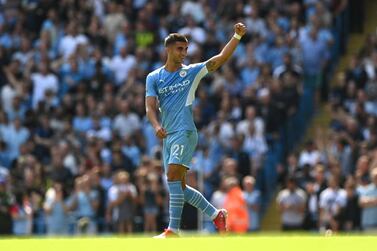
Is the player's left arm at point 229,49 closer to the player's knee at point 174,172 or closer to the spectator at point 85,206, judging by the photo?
the player's knee at point 174,172

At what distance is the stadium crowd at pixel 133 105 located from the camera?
2364 centimetres

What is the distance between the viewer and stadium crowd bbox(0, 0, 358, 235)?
23.6 meters

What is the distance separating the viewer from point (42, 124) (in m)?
27.0

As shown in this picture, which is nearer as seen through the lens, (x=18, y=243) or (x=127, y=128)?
(x=18, y=243)

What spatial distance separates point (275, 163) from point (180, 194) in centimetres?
1080

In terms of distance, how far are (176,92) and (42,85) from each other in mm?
12940

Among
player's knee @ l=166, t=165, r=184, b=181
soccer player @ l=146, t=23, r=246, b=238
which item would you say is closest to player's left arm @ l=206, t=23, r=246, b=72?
soccer player @ l=146, t=23, r=246, b=238

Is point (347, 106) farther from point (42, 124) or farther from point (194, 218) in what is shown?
point (42, 124)

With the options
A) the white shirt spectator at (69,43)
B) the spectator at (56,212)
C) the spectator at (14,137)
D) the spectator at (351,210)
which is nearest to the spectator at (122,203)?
the spectator at (56,212)

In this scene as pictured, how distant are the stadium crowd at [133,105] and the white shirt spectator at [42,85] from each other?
0.09 feet

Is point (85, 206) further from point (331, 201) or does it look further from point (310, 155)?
point (331, 201)

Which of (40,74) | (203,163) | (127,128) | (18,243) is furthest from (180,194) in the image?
(40,74)

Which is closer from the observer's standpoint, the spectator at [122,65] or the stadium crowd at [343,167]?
Result: the stadium crowd at [343,167]

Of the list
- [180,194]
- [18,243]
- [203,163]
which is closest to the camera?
[18,243]
